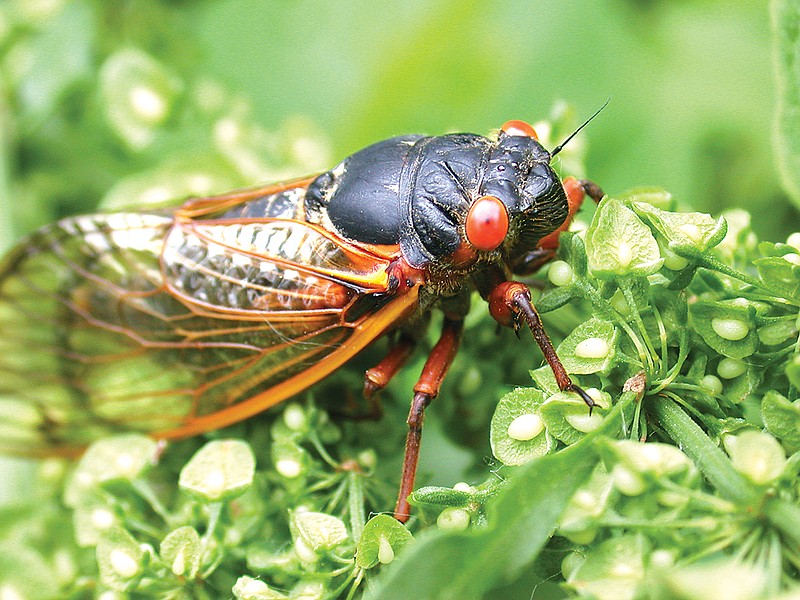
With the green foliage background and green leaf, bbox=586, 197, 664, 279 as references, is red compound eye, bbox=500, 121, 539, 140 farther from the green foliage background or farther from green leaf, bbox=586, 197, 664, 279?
the green foliage background

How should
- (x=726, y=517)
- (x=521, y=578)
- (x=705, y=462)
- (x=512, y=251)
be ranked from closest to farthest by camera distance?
(x=726, y=517) → (x=705, y=462) → (x=521, y=578) → (x=512, y=251)

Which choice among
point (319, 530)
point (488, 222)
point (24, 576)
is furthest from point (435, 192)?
point (24, 576)

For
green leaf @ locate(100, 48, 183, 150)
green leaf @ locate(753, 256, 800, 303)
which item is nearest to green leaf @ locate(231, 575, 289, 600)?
green leaf @ locate(753, 256, 800, 303)

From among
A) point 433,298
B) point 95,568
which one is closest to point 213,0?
point 433,298

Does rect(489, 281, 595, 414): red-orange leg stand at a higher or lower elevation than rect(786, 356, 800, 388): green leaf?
higher

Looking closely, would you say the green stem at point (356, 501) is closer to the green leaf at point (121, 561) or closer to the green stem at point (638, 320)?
the green leaf at point (121, 561)

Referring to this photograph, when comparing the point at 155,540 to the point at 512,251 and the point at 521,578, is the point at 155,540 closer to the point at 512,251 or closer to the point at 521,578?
the point at 521,578

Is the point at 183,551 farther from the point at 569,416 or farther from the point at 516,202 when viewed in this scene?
the point at 516,202
